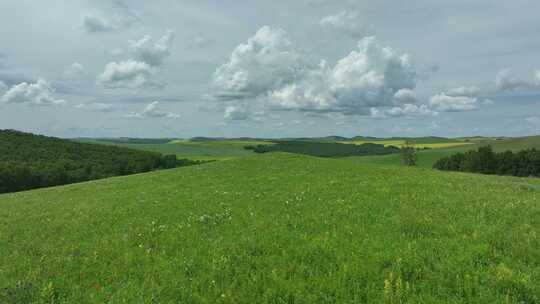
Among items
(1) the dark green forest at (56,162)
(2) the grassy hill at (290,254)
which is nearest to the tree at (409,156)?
(1) the dark green forest at (56,162)

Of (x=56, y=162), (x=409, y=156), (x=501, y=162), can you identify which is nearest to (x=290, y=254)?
(x=501, y=162)

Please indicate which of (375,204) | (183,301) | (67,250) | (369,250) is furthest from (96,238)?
(375,204)


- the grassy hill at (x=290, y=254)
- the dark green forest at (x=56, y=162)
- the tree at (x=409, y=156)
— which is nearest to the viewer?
the grassy hill at (x=290, y=254)

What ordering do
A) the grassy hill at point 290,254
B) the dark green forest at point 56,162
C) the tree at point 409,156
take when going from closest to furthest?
→ the grassy hill at point 290,254
the dark green forest at point 56,162
the tree at point 409,156

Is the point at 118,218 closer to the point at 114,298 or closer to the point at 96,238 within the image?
the point at 96,238

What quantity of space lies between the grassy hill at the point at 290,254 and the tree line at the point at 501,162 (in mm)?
97966

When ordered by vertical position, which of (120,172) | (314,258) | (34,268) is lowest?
(120,172)

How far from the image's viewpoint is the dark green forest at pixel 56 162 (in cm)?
8506

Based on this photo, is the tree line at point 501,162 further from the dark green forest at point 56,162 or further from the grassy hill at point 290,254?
the dark green forest at point 56,162

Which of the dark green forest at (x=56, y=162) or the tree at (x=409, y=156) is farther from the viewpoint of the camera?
Answer: the tree at (x=409, y=156)

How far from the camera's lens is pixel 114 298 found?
6582 millimetres

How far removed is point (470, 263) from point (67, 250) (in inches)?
436

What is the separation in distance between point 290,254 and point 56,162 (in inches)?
4418

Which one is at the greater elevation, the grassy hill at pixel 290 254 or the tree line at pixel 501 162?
the grassy hill at pixel 290 254
